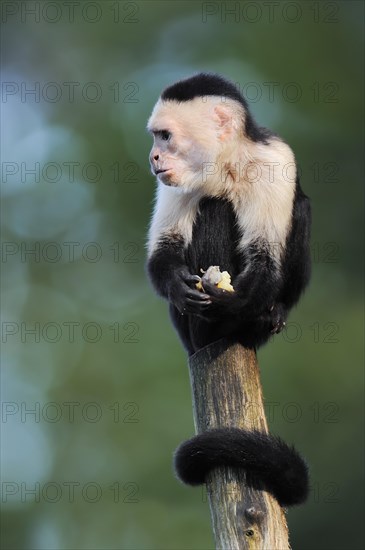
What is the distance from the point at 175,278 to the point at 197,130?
3.56 ft

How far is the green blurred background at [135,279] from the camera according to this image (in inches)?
643

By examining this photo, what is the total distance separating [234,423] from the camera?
5.89 meters

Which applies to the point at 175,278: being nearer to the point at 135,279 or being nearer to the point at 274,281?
the point at 274,281

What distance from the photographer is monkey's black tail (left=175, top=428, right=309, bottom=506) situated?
5738 millimetres

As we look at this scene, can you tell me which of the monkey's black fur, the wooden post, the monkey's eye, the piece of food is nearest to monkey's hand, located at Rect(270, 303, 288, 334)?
the wooden post

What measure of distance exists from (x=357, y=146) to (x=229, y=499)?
13837 millimetres

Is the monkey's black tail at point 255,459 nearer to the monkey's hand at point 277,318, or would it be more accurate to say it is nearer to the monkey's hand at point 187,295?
the monkey's hand at point 187,295

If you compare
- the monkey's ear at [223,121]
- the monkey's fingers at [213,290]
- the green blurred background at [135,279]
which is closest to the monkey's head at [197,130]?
the monkey's ear at [223,121]

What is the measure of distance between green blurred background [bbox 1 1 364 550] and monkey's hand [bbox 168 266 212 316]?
9272 mm

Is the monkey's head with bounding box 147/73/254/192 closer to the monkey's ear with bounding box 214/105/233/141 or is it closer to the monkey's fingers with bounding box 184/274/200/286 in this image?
the monkey's ear with bounding box 214/105/233/141

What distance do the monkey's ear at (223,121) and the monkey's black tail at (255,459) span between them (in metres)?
2.01

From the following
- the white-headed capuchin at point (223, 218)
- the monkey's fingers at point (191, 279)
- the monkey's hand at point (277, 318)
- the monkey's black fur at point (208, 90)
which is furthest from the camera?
Result: the monkey's black fur at point (208, 90)

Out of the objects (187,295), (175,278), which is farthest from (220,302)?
(175,278)

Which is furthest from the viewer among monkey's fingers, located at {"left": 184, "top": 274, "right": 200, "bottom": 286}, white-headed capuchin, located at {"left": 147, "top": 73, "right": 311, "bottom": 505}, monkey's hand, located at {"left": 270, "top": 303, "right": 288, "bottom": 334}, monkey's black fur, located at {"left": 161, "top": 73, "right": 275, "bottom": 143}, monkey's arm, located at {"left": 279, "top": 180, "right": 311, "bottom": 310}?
monkey's black fur, located at {"left": 161, "top": 73, "right": 275, "bottom": 143}
